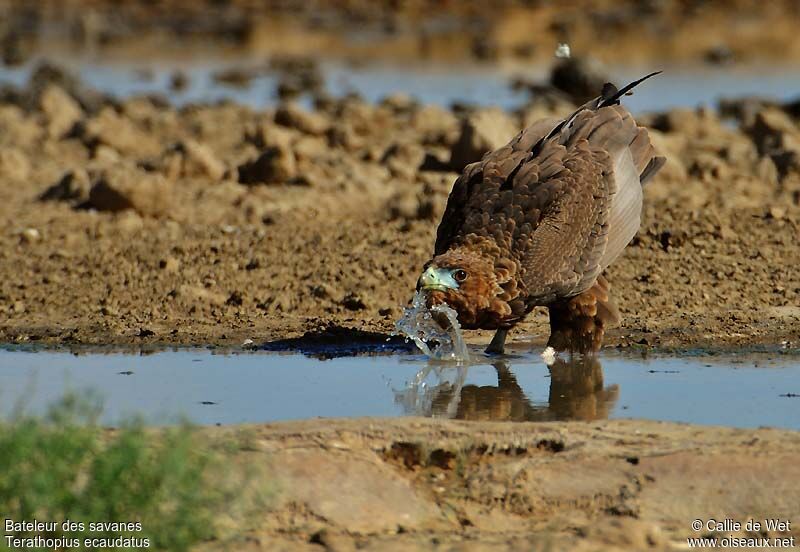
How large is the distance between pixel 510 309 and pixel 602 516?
7.03ft

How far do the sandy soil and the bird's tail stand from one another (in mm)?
329

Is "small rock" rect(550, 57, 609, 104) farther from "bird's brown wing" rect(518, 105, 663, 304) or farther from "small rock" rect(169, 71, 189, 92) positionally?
"bird's brown wing" rect(518, 105, 663, 304)

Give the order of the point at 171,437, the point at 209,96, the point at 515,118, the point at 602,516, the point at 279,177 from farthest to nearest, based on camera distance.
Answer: the point at 209,96, the point at 515,118, the point at 279,177, the point at 602,516, the point at 171,437

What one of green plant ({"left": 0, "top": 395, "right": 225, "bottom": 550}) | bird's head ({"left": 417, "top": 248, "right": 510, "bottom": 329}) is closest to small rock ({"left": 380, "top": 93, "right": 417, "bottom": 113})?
bird's head ({"left": 417, "top": 248, "right": 510, "bottom": 329})

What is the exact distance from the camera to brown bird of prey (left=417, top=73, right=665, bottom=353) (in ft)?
23.9

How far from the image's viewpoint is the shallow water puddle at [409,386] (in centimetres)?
670

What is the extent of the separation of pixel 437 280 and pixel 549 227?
890 mm

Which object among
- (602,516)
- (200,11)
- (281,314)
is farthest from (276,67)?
(602,516)

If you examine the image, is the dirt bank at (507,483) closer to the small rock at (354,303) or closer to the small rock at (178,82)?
the small rock at (354,303)

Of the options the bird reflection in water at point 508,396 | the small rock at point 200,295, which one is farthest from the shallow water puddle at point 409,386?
the small rock at point 200,295

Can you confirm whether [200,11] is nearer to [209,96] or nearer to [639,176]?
[209,96]

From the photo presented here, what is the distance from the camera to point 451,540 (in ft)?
16.7

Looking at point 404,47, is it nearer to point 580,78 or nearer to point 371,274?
point 580,78

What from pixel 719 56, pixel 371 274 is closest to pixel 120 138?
pixel 371 274
